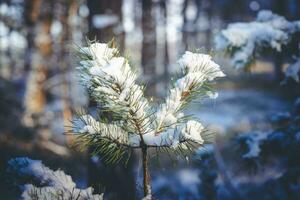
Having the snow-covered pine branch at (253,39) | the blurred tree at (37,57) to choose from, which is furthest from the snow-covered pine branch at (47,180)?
the blurred tree at (37,57)

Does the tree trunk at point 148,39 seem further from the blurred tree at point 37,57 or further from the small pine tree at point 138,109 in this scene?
the small pine tree at point 138,109

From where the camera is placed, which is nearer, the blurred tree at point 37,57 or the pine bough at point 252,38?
the pine bough at point 252,38

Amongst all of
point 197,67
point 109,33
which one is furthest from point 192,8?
point 197,67

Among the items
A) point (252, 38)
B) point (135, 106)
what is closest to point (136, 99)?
point (135, 106)

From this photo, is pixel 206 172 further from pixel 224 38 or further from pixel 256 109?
pixel 256 109

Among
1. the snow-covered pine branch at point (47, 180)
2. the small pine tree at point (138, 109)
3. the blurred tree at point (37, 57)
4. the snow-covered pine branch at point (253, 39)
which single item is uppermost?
the blurred tree at point (37, 57)

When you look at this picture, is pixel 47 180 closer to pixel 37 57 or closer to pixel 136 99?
pixel 136 99

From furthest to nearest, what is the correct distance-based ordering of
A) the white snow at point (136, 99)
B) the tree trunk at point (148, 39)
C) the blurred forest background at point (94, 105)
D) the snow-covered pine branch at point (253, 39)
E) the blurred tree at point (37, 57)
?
1. the tree trunk at point (148, 39)
2. the blurred tree at point (37, 57)
3. the blurred forest background at point (94, 105)
4. the snow-covered pine branch at point (253, 39)
5. the white snow at point (136, 99)
